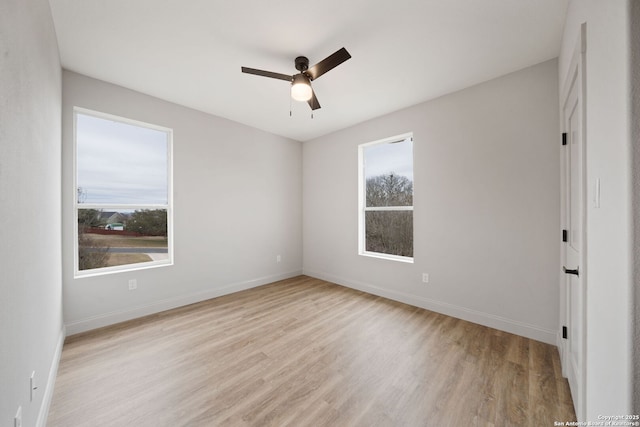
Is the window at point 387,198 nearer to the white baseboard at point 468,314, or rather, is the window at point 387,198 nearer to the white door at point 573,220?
the white baseboard at point 468,314

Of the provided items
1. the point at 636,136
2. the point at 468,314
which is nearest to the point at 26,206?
the point at 636,136

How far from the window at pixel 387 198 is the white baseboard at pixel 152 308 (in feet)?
6.74

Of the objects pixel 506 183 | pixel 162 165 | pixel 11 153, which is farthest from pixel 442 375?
pixel 162 165

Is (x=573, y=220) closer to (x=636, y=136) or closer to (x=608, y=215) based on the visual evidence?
(x=608, y=215)

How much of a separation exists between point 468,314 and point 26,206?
3822 millimetres

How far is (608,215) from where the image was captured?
0.92 meters

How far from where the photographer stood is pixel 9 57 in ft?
3.42

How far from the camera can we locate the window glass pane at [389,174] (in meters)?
3.55

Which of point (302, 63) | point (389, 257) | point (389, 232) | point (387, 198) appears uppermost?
point (302, 63)

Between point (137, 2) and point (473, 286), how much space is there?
402 cm

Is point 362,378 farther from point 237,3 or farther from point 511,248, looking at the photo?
point 237,3

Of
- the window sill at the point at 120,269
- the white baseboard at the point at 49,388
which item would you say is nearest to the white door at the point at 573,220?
the white baseboard at the point at 49,388

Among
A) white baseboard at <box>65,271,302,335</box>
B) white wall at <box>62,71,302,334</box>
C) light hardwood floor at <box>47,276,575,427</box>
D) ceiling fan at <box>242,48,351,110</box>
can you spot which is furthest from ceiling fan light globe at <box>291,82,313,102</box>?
white baseboard at <box>65,271,302,335</box>

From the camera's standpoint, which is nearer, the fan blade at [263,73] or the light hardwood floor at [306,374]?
the light hardwood floor at [306,374]
